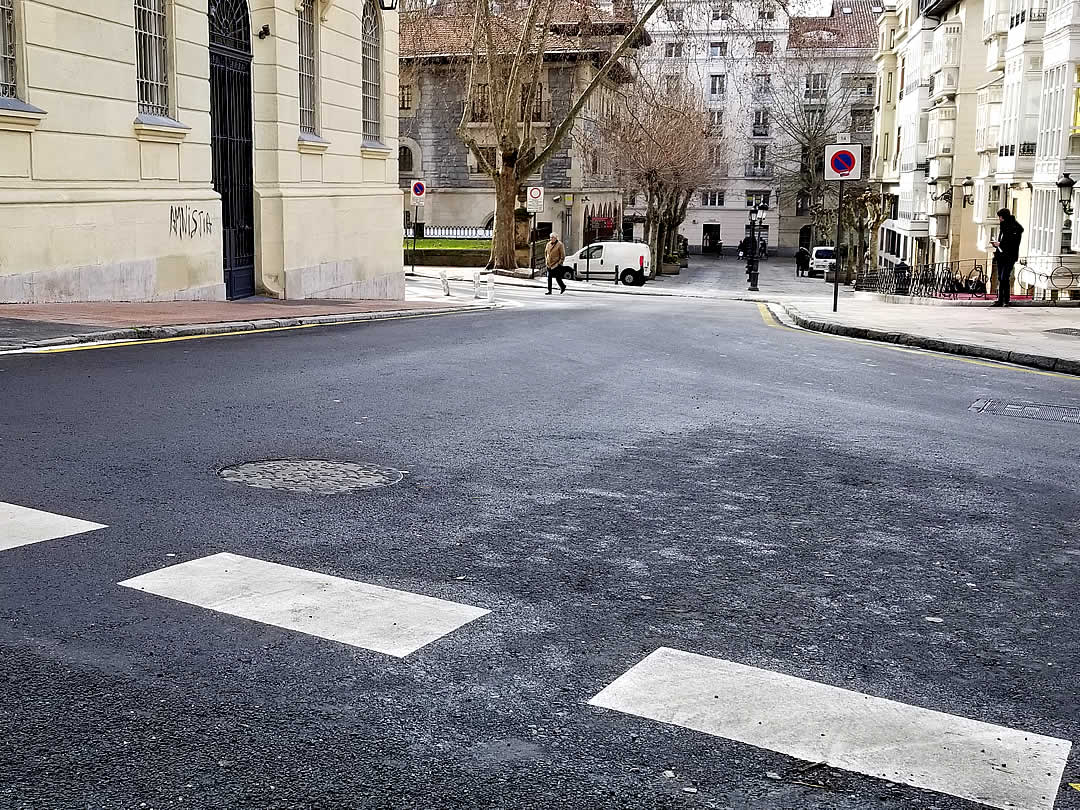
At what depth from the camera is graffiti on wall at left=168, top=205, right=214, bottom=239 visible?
1808 cm

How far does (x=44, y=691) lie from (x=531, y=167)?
42.5 meters

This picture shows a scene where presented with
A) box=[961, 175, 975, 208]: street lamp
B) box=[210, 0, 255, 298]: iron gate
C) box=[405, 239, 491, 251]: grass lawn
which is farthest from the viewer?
box=[405, 239, 491, 251]: grass lawn

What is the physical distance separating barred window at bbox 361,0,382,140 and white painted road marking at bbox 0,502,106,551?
21.7 meters

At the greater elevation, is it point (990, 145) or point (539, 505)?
point (990, 145)

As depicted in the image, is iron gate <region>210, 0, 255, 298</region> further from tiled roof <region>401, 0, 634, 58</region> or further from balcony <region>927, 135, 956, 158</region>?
balcony <region>927, 135, 956, 158</region>

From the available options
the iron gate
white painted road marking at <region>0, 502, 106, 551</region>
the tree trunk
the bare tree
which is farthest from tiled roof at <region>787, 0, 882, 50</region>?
white painted road marking at <region>0, 502, 106, 551</region>

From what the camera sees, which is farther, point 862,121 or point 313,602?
point 862,121

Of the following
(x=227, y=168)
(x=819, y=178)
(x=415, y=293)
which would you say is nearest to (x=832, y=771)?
(x=227, y=168)

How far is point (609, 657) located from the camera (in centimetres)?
420

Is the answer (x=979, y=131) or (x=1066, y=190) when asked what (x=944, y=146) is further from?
(x=1066, y=190)

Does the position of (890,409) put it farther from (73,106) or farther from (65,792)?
(73,106)

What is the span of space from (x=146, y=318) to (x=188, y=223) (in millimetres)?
4730

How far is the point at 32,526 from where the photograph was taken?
17.9ft

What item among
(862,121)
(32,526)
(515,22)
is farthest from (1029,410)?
(862,121)
